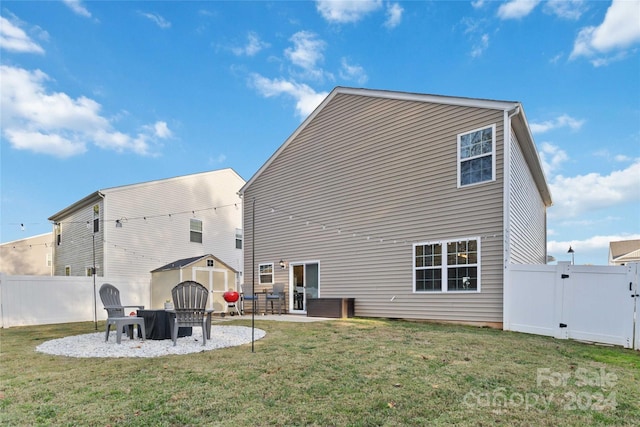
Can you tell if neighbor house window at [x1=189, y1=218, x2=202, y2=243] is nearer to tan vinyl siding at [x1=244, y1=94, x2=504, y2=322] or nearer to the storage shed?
the storage shed

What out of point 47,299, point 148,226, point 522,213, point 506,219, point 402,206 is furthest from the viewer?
point 148,226

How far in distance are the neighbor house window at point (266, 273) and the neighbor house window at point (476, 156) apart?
23.8 feet

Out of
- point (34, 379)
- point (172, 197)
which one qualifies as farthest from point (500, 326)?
point (172, 197)

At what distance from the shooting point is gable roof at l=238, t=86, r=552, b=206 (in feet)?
27.7

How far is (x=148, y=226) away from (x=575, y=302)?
15.4 metres

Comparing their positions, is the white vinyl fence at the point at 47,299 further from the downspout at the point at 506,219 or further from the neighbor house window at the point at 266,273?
the downspout at the point at 506,219

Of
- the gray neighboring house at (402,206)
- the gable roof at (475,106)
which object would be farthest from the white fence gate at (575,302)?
the gable roof at (475,106)

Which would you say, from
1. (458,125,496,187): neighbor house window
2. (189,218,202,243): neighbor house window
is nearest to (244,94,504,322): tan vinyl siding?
(458,125,496,187): neighbor house window

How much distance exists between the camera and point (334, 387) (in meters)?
3.60

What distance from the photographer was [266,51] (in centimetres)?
1438

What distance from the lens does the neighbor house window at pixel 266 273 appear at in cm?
1322

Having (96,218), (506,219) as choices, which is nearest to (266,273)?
(96,218)

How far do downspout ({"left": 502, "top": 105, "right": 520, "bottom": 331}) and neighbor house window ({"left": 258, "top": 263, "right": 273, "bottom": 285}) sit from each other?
777cm

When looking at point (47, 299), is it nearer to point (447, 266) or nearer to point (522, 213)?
point (447, 266)
